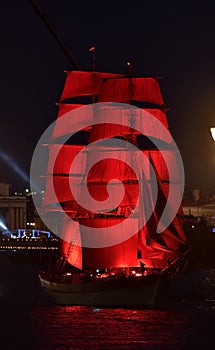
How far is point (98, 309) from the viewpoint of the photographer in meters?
55.9

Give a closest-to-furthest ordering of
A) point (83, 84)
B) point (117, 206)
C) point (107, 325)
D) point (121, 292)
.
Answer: point (107, 325) → point (121, 292) → point (117, 206) → point (83, 84)

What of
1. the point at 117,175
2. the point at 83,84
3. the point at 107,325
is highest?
the point at 83,84

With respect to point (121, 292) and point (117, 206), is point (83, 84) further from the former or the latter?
point (121, 292)

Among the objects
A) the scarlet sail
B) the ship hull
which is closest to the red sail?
the scarlet sail

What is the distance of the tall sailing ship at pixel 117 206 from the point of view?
57.2 metres

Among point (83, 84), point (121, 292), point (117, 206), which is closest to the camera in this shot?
point (121, 292)

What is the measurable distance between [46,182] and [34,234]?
114 metres

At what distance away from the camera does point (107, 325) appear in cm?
4866

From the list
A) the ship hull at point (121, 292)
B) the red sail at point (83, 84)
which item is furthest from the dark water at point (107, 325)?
the red sail at point (83, 84)

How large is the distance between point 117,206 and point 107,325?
1875 centimetres

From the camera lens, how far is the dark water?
42781 millimetres

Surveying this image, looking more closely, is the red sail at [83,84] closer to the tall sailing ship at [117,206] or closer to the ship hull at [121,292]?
the tall sailing ship at [117,206]

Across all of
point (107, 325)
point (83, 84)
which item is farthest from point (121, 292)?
point (83, 84)

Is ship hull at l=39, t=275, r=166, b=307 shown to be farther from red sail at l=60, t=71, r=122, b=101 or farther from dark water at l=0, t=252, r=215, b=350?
red sail at l=60, t=71, r=122, b=101
